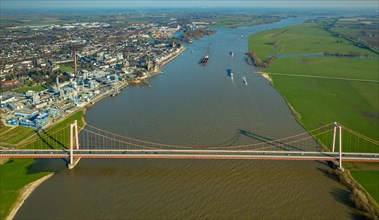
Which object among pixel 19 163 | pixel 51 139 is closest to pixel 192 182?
pixel 19 163

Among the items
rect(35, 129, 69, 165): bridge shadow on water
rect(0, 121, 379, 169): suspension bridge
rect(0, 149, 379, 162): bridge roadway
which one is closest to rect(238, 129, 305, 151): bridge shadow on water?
rect(0, 121, 379, 169): suspension bridge

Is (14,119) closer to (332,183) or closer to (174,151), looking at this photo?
(174,151)

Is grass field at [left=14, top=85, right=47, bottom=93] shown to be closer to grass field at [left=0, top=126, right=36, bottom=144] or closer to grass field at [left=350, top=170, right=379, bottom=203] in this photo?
grass field at [left=0, top=126, right=36, bottom=144]

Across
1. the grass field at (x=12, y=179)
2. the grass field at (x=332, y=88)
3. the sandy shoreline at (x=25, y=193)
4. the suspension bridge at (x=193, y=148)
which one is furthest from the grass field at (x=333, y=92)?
the grass field at (x=12, y=179)

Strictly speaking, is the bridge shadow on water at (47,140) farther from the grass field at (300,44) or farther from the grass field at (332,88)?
the grass field at (300,44)

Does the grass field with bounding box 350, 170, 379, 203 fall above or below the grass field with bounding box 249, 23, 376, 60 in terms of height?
below

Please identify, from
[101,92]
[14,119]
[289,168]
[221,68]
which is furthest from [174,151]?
[221,68]
